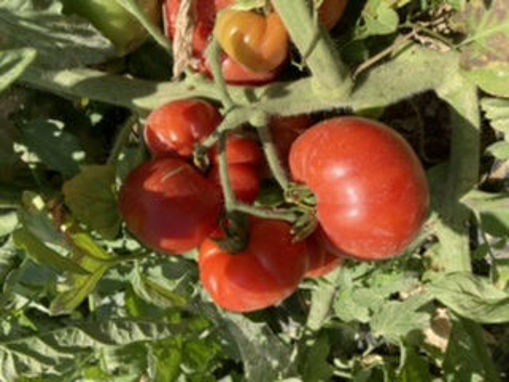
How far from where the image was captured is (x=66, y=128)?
1502 millimetres

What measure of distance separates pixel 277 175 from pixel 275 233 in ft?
0.28

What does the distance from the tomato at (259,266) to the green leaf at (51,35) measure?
1.09 feet

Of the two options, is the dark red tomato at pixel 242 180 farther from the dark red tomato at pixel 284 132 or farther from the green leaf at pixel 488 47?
the green leaf at pixel 488 47

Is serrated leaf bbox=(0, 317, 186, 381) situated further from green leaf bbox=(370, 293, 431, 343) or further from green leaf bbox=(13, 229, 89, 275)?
green leaf bbox=(370, 293, 431, 343)

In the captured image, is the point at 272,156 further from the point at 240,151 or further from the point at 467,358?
the point at 467,358

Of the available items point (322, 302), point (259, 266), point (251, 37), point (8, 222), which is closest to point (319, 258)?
point (259, 266)

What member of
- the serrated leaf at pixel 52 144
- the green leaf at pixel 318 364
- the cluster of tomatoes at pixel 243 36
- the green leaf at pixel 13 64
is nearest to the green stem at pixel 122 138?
the serrated leaf at pixel 52 144

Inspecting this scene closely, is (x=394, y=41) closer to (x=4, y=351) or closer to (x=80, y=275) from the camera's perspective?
(x=80, y=275)

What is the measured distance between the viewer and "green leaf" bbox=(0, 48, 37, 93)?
104cm

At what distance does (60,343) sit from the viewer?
135 centimetres

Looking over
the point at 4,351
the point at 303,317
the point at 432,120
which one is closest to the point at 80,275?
the point at 4,351

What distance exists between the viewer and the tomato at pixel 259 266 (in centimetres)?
121

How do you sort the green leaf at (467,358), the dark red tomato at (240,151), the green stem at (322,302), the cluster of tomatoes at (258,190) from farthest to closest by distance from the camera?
the green stem at (322,302) → the green leaf at (467,358) → the dark red tomato at (240,151) → the cluster of tomatoes at (258,190)

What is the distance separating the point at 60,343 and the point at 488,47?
2.52 ft
